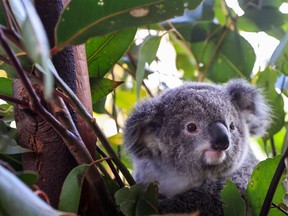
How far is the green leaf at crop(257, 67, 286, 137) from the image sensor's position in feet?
7.67

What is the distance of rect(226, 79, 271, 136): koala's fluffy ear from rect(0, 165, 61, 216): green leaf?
64.4 inches

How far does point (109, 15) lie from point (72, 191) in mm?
455

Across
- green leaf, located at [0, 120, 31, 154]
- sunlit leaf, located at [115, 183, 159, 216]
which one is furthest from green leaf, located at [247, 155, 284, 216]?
green leaf, located at [0, 120, 31, 154]

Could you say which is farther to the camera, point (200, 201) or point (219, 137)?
point (200, 201)

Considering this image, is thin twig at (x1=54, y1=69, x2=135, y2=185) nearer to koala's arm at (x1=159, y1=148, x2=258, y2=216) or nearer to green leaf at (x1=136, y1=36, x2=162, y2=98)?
green leaf at (x1=136, y1=36, x2=162, y2=98)

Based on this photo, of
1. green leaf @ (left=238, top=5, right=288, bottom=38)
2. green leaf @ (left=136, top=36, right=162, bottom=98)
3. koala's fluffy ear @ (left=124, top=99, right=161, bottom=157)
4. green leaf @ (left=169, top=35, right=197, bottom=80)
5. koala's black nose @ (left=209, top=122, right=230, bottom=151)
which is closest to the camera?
green leaf @ (left=136, top=36, right=162, bottom=98)

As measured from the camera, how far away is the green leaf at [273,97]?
2338 millimetres

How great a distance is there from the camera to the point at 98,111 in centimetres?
203

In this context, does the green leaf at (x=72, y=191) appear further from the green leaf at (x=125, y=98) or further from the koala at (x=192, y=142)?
the green leaf at (x=125, y=98)

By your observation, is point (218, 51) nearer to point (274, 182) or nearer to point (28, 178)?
point (274, 182)

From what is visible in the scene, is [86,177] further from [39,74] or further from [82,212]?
[39,74]

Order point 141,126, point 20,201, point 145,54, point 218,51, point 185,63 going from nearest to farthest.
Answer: point 20,201 → point 145,54 → point 141,126 → point 218,51 → point 185,63

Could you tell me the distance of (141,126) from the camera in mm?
2209

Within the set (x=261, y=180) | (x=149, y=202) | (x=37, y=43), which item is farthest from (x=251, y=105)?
(x=37, y=43)
